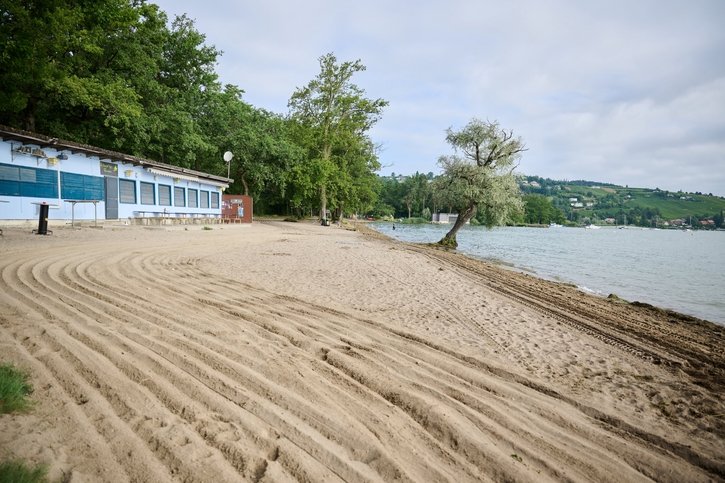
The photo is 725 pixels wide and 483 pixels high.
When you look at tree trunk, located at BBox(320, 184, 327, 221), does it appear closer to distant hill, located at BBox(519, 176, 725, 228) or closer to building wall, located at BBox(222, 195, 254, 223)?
building wall, located at BBox(222, 195, 254, 223)

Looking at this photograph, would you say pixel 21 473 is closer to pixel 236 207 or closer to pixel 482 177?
pixel 482 177

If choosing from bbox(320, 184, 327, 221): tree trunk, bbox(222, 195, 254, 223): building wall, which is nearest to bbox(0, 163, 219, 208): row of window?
bbox(222, 195, 254, 223): building wall

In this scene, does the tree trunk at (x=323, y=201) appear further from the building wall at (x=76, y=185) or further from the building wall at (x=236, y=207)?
the building wall at (x=76, y=185)

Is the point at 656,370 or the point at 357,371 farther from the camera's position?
the point at 656,370

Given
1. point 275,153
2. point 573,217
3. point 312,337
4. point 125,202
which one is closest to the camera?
point 312,337

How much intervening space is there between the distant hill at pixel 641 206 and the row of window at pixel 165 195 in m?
97.5

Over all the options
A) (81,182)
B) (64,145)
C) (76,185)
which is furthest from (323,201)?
(64,145)

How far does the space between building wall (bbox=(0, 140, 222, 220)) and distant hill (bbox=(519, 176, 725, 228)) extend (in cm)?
10184

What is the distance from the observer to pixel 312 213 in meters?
54.8

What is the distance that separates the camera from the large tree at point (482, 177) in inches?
862

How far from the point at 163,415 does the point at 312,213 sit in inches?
2088

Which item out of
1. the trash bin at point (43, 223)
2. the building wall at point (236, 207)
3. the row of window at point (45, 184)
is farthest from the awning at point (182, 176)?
the trash bin at point (43, 223)

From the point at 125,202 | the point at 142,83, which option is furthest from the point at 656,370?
the point at 142,83

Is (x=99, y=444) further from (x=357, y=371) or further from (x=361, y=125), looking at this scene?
(x=361, y=125)
